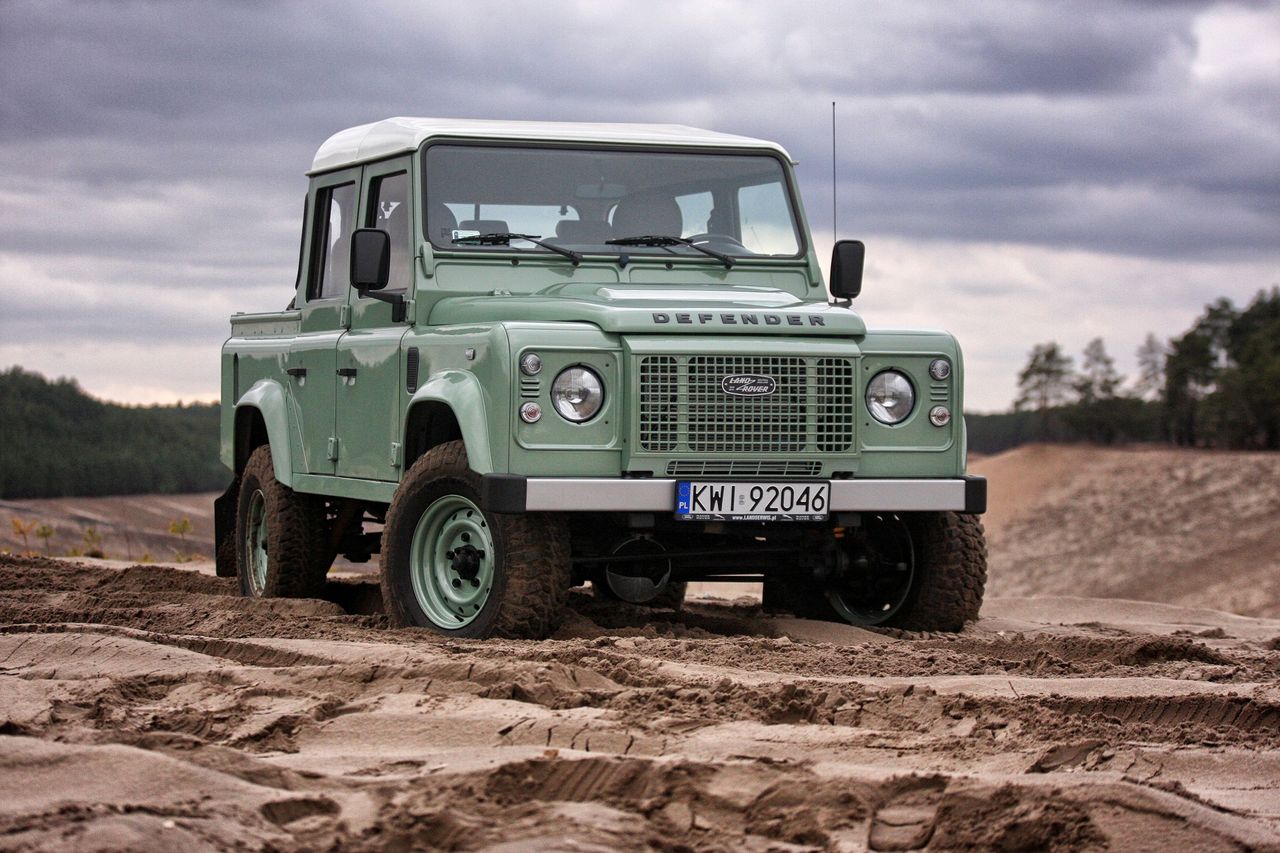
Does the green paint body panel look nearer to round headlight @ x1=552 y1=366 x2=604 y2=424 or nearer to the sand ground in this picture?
round headlight @ x1=552 y1=366 x2=604 y2=424

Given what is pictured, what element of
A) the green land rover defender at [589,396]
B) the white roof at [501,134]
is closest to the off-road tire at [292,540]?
the green land rover defender at [589,396]

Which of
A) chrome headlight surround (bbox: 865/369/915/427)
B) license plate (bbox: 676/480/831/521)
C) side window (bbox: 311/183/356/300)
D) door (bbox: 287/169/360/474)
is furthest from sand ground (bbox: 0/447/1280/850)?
side window (bbox: 311/183/356/300)

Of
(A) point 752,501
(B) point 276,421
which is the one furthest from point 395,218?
(A) point 752,501

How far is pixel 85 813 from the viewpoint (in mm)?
4098

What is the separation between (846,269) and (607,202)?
3.91ft

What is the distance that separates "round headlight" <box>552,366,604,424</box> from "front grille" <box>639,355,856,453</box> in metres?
0.18

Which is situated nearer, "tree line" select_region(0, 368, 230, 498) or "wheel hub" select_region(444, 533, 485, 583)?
"wheel hub" select_region(444, 533, 485, 583)

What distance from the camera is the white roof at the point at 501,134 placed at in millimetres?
8664

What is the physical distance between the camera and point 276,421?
9617mm

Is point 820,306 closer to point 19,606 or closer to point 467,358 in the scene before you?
point 467,358

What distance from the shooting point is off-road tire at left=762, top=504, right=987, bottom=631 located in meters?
8.34

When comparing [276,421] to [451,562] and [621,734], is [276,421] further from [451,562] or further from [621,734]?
[621,734]

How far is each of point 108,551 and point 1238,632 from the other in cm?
1028

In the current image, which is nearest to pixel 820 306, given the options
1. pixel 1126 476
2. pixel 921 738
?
pixel 921 738
